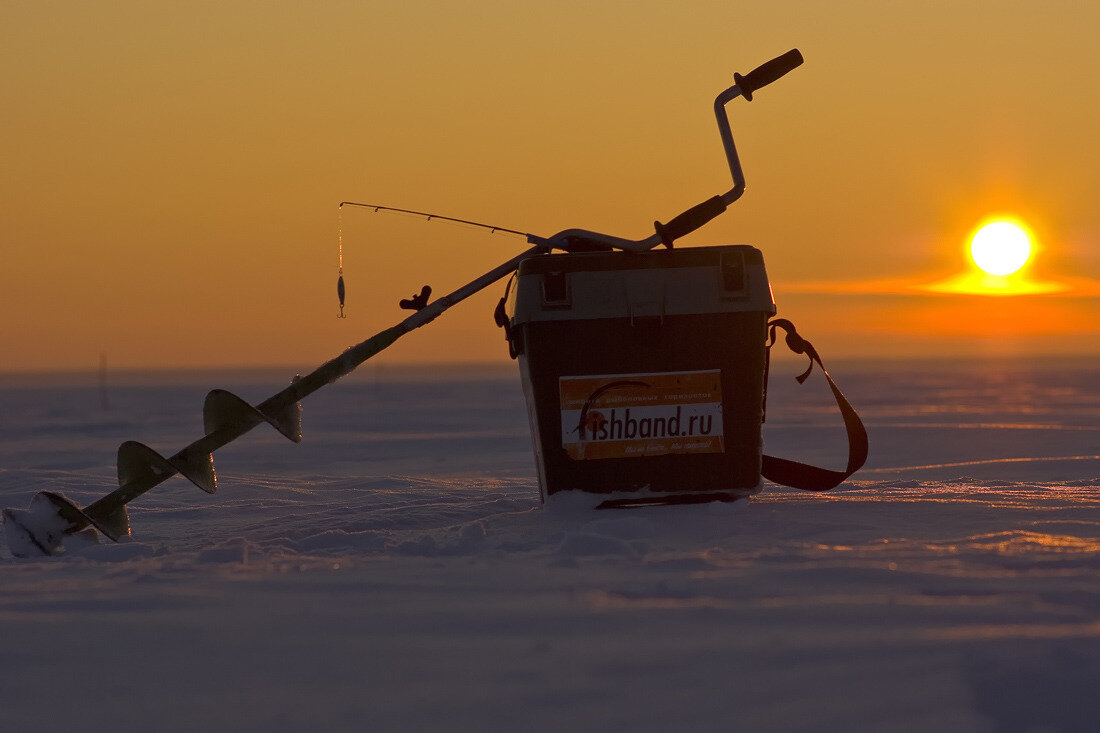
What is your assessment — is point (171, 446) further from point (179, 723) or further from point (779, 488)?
point (179, 723)

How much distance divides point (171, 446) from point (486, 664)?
34.2 feet

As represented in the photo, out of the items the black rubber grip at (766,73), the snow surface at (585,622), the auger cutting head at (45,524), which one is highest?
the black rubber grip at (766,73)

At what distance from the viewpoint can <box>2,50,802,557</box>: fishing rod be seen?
3344 mm

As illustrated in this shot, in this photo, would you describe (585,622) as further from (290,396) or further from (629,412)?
(290,396)

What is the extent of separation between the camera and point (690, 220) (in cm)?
361

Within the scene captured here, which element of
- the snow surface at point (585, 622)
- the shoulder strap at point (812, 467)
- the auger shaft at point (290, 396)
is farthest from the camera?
the shoulder strap at point (812, 467)

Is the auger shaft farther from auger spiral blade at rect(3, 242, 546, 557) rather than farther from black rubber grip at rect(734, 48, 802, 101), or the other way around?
black rubber grip at rect(734, 48, 802, 101)

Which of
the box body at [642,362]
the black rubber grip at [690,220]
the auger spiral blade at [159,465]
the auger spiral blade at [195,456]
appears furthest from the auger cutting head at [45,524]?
the black rubber grip at [690,220]

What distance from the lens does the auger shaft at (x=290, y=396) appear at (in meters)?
3.45

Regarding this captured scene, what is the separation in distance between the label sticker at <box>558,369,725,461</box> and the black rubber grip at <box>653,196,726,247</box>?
450 mm

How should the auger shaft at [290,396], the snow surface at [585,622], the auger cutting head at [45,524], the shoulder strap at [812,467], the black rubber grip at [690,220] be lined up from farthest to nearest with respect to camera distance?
the shoulder strap at [812,467] → the black rubber grip at [690,220] → the auger shaft at [290,396] → the auger cutting head at [45,524] → the snow surface at [585,622]

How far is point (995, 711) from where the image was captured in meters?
1.61

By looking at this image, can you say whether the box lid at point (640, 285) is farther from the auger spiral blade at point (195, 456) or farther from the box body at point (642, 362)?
the auger spiral blade at point (195, 456)

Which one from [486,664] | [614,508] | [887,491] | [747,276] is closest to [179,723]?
[486,664]
